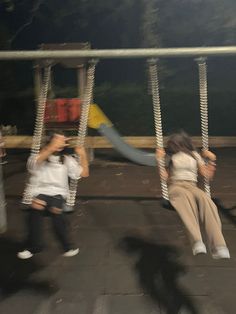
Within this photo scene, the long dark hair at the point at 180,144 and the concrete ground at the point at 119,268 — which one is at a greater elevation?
the long dark hair at the point at 180,144

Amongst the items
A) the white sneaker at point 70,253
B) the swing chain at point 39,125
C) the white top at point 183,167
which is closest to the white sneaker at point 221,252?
the white top at point 183,167

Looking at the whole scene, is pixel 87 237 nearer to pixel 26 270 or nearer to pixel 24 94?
pixel 26 270

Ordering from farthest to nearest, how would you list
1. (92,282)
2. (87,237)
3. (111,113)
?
(111,113) < (87,237) < (92,282)

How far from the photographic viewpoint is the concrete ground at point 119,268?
11.2 ft

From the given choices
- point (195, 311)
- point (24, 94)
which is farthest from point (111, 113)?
point (195, 311)

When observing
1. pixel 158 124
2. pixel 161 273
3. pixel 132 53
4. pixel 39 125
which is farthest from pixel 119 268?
pixel 132 53

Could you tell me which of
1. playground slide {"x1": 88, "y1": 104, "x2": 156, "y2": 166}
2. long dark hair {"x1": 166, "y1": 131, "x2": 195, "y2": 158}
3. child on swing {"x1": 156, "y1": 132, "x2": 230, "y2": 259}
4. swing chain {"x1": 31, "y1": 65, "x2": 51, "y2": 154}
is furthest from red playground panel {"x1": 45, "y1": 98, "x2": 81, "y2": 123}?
long dark hair {"x1": 166, "y1": 131, "x2": 195, "y2": 158}

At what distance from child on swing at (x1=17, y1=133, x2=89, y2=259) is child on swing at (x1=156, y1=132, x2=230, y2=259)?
2.65ft

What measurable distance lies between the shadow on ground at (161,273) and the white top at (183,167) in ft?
2.66

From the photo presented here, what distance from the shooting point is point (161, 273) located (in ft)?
12.9

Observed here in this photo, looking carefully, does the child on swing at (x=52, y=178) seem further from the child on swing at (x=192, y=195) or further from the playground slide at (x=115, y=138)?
the playground slide at (x=115, y=138)

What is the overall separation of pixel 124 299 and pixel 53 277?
75cm

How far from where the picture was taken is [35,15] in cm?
1329

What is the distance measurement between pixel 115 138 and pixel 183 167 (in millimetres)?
3087
